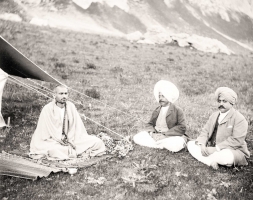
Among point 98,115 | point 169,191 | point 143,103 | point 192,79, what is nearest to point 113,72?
point 192,79

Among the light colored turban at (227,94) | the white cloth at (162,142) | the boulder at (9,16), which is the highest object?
the light colored turban at (227,94)

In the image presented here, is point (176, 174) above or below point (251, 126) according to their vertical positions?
below

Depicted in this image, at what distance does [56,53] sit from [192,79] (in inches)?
300

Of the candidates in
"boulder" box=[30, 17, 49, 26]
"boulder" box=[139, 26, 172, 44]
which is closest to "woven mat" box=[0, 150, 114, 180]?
"boulder" box=[30, 17, 49, 26]

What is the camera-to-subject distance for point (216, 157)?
5.27 metres

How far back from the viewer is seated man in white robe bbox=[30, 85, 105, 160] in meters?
5.54

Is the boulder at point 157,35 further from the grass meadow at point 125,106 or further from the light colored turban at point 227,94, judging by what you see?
the light colored turban at point 227,94

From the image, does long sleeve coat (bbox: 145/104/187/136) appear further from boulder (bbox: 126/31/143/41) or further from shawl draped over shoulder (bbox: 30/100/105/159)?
boulder (bbox: 126/31/143/41)

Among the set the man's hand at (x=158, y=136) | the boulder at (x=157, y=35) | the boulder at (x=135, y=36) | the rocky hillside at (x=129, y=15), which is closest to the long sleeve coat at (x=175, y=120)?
the man's hand at (x=158, y=136)

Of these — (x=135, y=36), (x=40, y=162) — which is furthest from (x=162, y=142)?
(x=135, y=36)

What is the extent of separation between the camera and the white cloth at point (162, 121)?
6282 millimetres

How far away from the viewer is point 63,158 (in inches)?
214

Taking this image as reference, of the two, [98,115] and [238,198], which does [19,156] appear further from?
[238,198]

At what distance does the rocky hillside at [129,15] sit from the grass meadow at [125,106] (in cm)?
192
